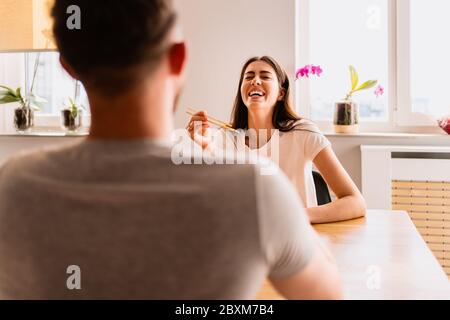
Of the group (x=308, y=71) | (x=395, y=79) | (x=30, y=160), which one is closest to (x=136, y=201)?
(x=30, y=160)

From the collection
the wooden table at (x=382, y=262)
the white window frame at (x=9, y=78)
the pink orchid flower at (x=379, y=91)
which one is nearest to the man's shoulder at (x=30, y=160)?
the wooden table at (x=382, y=262)

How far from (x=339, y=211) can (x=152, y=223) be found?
3.69 feet

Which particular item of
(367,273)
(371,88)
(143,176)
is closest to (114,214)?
(143,176)

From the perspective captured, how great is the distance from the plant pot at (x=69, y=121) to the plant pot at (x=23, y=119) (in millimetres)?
208

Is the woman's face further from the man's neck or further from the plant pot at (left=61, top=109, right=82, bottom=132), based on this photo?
the man's neck

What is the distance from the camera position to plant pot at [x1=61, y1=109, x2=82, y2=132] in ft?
9.73

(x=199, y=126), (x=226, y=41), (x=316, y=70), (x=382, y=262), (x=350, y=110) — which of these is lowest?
(x=382, y=262)

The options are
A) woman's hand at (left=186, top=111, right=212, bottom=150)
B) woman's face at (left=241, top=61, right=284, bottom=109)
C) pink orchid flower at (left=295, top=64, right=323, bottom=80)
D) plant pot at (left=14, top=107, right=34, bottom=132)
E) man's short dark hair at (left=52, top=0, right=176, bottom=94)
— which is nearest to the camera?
man's short dark hair at (left=52, top=0, right=176, bottom=94)

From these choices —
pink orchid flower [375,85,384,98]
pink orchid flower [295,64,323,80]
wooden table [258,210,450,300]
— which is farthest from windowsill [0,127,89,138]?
wooden table [258,210,450,300]

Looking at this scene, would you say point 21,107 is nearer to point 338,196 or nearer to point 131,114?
point 338,196

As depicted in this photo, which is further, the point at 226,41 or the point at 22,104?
the point at 22,104

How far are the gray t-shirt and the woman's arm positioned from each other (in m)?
1.01

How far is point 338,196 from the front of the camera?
168cm

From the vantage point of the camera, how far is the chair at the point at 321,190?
189cm
